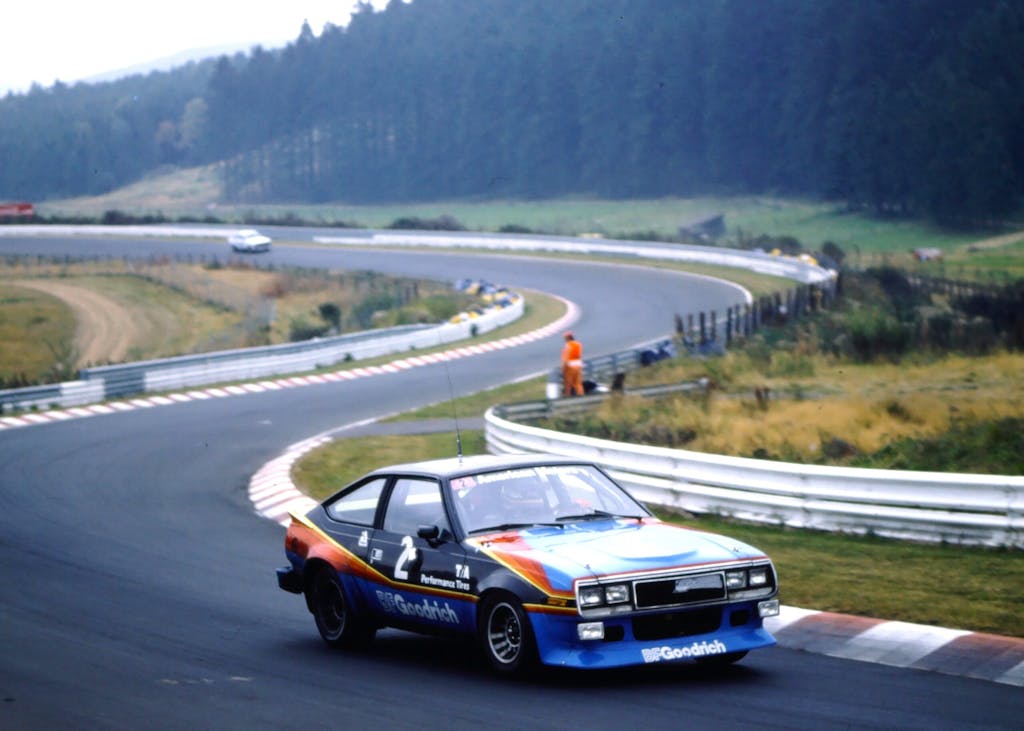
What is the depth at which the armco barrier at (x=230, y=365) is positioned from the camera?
28.0 metres

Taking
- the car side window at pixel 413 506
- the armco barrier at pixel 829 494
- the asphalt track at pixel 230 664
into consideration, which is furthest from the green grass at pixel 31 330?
the car side window at pixel 413 506

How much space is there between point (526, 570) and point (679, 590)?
847mm

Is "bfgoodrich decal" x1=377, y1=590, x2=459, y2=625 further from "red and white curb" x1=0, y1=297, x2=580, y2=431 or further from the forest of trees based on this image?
the forest of trees

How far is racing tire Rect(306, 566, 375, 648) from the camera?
28.9 feet

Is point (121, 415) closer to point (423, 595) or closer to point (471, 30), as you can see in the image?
point (423, 595)

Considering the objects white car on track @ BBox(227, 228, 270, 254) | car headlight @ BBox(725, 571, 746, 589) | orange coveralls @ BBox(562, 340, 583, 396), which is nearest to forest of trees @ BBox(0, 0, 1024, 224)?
white car on track @ BBox(227, 228, 270, 254)

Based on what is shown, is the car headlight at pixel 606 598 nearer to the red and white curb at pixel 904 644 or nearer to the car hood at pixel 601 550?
the car hood at pixel 601 550

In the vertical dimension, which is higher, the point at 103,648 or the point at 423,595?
the point at 423,595

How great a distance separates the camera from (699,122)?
103250 millimetres

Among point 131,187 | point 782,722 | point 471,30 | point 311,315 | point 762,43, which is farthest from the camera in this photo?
point 131,187

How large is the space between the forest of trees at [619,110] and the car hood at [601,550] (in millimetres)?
66793

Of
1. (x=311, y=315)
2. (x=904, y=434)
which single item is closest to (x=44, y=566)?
(x=904, y=434)

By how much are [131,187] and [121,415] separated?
133m

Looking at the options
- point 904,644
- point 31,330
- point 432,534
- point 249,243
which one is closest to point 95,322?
point 31,330
